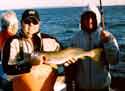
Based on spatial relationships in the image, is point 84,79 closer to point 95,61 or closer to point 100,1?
point 95,61

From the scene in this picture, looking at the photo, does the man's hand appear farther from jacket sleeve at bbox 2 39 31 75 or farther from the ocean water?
jacket sleeve at bbox 2 39 31 75

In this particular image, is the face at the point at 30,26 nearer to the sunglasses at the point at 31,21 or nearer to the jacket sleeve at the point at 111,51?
the sunglasses at the point at 31,21

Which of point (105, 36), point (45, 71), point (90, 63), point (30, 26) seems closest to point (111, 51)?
point (105, 36)

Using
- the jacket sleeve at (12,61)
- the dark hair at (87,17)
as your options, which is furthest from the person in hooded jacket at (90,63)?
the jacket sleeve at (12,61)

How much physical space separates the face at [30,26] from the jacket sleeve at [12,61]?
0.26 metres

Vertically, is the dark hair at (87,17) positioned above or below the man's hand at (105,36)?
above

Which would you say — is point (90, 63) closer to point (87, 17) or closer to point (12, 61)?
point (87, 17)

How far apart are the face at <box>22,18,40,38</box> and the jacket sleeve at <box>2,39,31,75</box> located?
264 millimetres

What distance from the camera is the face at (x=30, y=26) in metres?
6.34

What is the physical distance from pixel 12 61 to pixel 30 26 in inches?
23.7

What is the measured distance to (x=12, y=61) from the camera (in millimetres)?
6242

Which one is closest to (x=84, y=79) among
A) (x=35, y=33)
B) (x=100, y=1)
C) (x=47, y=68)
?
(x=47, y=68)

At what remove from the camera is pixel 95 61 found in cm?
646

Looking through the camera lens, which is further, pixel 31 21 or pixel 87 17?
pixel 87 17
